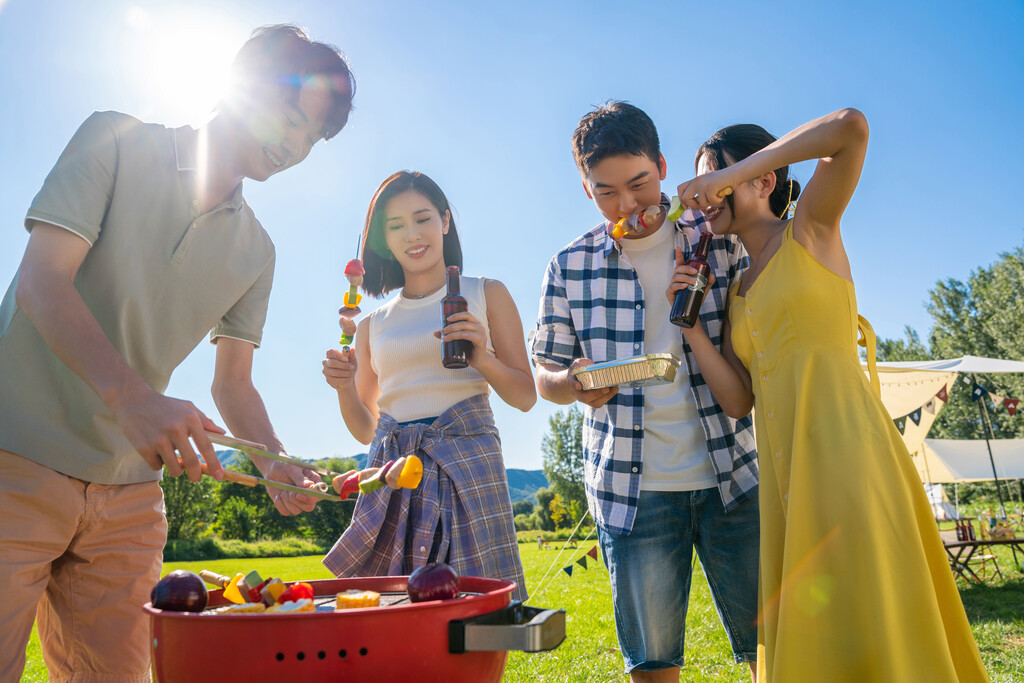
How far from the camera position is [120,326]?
1863 mm

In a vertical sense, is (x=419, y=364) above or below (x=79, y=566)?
above

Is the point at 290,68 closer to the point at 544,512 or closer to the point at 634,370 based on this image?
the point at 634,370

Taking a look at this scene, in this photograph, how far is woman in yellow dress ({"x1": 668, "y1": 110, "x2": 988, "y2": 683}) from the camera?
167 cm

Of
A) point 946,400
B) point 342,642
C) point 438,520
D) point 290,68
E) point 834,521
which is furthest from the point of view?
point 946,400

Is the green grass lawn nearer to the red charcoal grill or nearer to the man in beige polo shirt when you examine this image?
the man in beige polo shirt

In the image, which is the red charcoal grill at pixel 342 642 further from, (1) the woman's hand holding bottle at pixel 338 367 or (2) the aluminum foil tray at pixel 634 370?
(1) the woman's hand holding bottle at pixel 338 367

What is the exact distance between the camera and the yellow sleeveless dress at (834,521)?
5.45 ft

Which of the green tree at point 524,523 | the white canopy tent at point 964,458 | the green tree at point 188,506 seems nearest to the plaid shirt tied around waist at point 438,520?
the white canopy tent at point 964,458

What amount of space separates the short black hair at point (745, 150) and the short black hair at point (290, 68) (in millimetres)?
1363

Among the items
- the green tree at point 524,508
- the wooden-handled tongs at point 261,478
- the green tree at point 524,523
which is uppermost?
the wooden-handled tongs at point 261,478

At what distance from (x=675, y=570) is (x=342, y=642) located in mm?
1519

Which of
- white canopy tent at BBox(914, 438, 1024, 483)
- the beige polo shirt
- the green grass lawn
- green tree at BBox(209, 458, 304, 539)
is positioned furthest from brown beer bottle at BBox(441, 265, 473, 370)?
green tree at BBox(209, 458, 304, 539)

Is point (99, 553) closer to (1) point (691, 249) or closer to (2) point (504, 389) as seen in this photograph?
(2) point (504, 389)

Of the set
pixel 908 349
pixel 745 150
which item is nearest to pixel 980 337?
pixel 908 349
